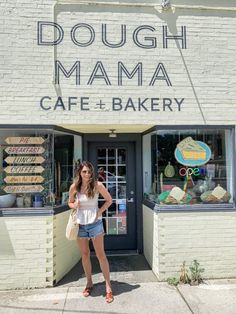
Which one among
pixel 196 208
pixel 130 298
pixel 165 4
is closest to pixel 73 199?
pixel 130 298

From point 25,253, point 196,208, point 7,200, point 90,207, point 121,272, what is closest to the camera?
point 90,207

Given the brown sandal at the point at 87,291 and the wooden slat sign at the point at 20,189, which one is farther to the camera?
the wooden slat sign at the point at 20,189

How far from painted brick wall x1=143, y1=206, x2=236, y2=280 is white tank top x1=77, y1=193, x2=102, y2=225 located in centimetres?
125

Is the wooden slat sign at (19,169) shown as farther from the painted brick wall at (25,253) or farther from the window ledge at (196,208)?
the window ledge at (196,208)

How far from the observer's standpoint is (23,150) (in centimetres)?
546

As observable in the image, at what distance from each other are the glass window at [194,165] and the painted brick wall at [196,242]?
313mm

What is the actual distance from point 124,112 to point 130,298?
281 cm

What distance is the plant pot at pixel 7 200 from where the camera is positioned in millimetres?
5391

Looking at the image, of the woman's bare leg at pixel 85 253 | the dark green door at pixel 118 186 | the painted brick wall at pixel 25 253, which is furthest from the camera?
the dark green door at pixel 118 186

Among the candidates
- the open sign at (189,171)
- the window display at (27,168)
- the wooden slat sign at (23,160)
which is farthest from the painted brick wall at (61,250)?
the open sign at (189,171)

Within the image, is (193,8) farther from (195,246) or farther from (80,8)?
(195,246)

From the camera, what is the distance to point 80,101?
5.48m

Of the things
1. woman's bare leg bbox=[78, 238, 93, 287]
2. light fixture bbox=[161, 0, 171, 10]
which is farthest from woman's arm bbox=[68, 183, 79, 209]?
light fixture bbox=[161, 0, 171, 10]

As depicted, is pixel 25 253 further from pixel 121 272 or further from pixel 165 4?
pixel 165 4
